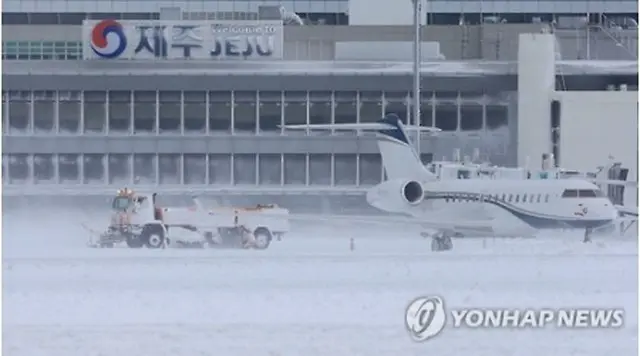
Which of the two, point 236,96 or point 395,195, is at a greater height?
point 236,96

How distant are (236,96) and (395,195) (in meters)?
3.59

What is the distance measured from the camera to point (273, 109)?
2688 cm

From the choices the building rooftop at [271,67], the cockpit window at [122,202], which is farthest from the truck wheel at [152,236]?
the building rooftop at [271,67]

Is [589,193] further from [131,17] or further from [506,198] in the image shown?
[131,17]

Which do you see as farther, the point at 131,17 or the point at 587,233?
the point at 131,17

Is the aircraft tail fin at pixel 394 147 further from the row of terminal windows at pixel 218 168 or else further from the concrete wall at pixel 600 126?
the concrete wall at pixel 600 126

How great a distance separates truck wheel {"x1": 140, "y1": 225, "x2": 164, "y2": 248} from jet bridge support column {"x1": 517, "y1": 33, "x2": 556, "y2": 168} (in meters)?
6.99

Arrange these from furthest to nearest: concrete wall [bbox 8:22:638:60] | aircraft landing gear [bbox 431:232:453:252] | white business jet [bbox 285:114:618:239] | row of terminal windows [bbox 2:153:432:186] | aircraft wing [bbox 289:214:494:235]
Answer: concrete wall [bbox 8:22:638:60] < white business jet [bbox 285:114:618:239] < row of terminal windows [bbox 2:153:432:186] < aircraft landing gear [bbox 431:232:453:252] < aircraft wing [bbox 289:214:494:235]

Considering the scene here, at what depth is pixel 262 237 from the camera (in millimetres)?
26453

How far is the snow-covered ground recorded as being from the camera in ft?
46.3

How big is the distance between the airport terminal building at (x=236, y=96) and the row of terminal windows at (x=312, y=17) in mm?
57

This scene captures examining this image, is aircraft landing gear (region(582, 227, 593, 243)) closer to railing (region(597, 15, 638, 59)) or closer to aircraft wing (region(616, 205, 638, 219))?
aircraft wing (region(616, 205, 638, 219))

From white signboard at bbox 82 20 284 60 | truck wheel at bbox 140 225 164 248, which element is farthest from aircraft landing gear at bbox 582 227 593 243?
truck wheel at bbox 140 225 164 248

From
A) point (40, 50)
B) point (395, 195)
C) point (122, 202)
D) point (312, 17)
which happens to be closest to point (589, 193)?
point (395, 195)
